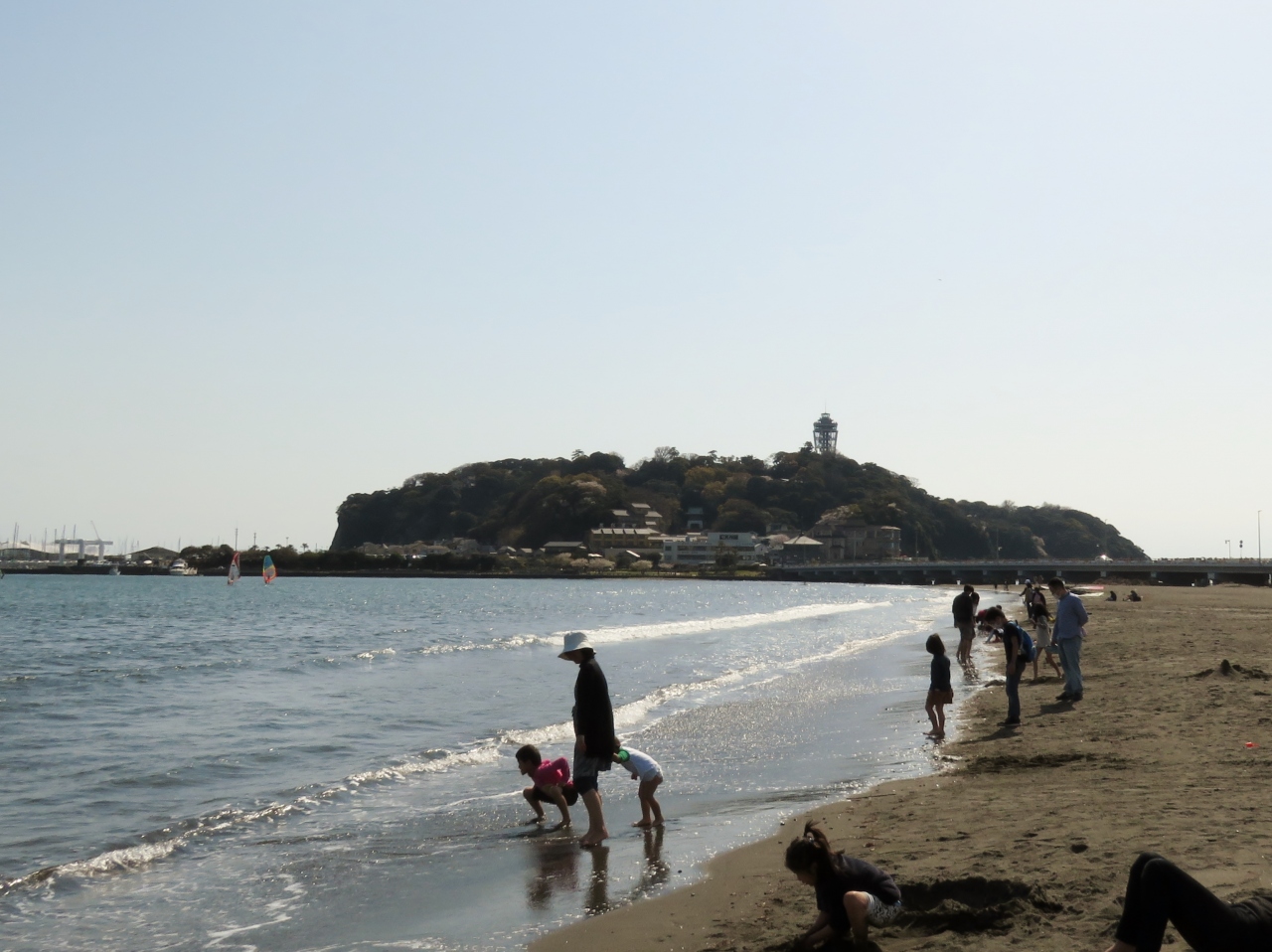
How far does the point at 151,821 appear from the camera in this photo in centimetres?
878

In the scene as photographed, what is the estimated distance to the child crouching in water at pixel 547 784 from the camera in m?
A: 8.30

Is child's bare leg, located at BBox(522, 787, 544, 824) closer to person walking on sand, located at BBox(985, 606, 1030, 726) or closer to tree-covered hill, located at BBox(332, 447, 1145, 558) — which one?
person walking on sand, located at BBox(985, 606, 1030, 726)

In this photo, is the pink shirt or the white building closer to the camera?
the pink shirt

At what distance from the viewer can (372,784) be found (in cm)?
1027

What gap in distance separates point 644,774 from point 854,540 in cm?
15892

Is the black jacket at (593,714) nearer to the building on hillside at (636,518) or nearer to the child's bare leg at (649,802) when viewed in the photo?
the child's bare leg at (649,802)

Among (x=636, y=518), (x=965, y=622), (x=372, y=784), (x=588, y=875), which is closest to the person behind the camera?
(x=588, y=875)

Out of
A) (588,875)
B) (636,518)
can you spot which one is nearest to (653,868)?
(588,875)

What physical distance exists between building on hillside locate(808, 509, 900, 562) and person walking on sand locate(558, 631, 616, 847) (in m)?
154

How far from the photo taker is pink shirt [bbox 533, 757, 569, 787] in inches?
329

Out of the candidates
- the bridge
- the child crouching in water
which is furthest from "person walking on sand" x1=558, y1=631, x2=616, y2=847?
the bridge

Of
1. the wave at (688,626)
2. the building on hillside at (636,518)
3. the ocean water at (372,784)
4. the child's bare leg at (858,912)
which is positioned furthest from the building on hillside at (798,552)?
the child's bare leg at (858,912)

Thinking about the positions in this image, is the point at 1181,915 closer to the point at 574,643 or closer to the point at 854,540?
the point at 574,643

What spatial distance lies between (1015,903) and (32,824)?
7.84 metres
